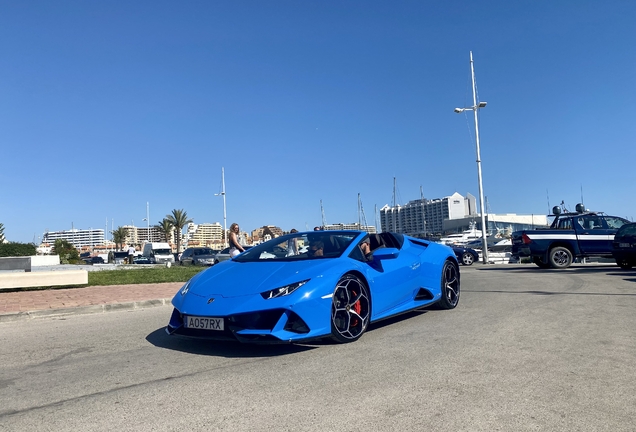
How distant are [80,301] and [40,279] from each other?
141 inches

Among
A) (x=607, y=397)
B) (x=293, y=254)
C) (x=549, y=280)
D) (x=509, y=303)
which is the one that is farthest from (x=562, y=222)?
(x=607, y=397)

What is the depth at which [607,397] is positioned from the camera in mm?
3416

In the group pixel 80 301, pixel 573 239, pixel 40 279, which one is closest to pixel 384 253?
pixel 80 301

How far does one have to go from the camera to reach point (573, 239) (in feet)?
52.0

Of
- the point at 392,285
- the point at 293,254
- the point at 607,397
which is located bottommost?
the point at 607,397

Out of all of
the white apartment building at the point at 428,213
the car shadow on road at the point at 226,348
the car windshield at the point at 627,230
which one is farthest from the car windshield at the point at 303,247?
the white apartment building at the point at 428,213

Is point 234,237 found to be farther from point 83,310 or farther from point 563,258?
point 563,258

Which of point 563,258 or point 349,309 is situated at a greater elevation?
point 349,309

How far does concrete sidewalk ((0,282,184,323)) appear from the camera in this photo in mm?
7954

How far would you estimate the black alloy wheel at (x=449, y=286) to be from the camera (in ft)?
23.9

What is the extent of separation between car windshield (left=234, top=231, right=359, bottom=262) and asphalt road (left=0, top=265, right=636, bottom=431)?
105 cm

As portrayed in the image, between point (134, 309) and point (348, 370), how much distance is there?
588 centimetres

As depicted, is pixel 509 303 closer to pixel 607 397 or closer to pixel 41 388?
pixel 607 397

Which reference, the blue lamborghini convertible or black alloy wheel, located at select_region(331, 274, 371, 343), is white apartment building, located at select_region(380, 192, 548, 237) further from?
black alloy wheel, located at select_region(331, 274, 371, 343)
